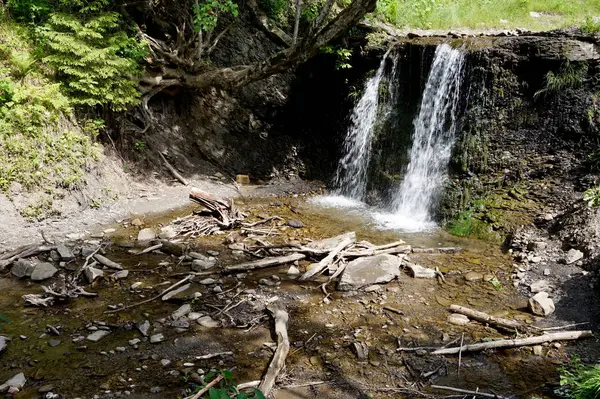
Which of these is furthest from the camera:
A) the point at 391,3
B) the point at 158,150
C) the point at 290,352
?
the point at 391,3

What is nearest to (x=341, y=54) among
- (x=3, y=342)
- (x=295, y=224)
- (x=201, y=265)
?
(x=295, y=224)

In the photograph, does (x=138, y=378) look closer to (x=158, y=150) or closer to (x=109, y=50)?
(x=109, y=50)

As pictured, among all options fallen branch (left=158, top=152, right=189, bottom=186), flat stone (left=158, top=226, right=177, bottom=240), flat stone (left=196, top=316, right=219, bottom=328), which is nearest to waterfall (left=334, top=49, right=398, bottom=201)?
fallen branch (left=158, top=152, right=189, bottom=186)

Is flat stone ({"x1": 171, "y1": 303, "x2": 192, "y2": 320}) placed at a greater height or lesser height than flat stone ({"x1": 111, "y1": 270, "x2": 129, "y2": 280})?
lesser

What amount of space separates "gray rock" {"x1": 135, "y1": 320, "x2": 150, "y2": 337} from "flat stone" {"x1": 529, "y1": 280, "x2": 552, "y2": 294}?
5.15m

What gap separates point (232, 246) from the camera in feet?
24.1

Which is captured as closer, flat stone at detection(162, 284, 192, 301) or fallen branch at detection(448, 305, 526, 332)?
fallen branch at detection(448, 305, 526, 332)

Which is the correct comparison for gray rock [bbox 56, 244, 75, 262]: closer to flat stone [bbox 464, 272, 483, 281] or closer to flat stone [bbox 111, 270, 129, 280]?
flat stone [bbox 111, 270, 129, 280]

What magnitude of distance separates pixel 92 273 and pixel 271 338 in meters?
2.90

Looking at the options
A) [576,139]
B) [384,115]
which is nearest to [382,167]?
[384,115]

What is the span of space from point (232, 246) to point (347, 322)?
2.85 metres

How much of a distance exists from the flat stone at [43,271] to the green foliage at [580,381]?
6.34m

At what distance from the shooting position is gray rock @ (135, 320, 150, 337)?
4.79 metres

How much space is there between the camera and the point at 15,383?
12.7ft
